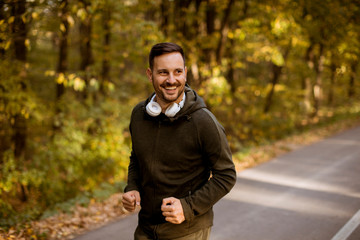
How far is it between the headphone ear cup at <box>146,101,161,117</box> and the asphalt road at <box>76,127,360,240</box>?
122 inches

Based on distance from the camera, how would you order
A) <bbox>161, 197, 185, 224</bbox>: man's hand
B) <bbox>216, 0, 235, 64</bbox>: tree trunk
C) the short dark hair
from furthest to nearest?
<bbox>216, 0, 235, 64</bbox>: tree trunk < the short dark hair < <bbox>161, 197, 185, 224</bbox>: man's hand

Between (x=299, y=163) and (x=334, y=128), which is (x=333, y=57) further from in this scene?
(x=299, y=163)

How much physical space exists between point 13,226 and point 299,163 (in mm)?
6928

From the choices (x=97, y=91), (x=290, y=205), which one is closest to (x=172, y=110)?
(x=290, y=205)

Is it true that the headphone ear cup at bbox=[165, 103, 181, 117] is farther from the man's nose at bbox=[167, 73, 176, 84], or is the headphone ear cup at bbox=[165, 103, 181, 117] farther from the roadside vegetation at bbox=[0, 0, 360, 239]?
the roadside vegetation at bbox=[0, 0, 360, 239]

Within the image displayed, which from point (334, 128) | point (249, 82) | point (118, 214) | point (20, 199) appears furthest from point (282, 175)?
point (249, 82)

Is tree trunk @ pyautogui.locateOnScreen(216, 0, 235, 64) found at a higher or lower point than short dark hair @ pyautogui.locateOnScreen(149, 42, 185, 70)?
higher

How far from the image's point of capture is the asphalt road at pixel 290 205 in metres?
4.65

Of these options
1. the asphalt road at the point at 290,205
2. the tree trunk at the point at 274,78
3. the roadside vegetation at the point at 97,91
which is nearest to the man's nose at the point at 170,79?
the asphalt road at the point at 290,205

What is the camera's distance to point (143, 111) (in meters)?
2.29

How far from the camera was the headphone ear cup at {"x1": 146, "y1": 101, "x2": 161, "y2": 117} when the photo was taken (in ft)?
6.89

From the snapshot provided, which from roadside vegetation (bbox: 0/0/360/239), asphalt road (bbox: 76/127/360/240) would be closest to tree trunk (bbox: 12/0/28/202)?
roadside vegetation (bbox: 0/0/360/239)

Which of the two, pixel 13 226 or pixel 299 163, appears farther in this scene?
pixel 299 163

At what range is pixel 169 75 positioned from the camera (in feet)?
6.80
